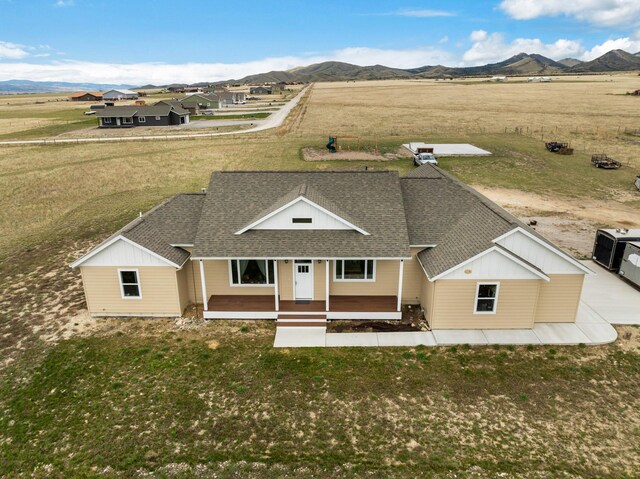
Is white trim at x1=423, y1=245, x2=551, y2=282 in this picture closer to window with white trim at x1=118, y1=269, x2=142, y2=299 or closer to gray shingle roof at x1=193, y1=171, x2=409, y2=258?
gray shingle roof at x1=193, y1=171, x2=409, y2=258

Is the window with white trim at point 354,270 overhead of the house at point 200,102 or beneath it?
beneath

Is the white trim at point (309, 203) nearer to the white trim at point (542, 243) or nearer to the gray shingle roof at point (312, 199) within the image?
the gray shingle roof at point (312, 199)

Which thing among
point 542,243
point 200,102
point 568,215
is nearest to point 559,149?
point 568,215

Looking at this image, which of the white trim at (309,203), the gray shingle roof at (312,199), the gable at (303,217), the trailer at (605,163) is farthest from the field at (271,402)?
the trailer at (605,163)

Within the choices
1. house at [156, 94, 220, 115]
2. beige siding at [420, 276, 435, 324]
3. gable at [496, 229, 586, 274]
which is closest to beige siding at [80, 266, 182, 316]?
beige siding at [420, 276, 435, 324]

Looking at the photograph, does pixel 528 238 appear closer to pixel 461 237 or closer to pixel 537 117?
pixel 461 237

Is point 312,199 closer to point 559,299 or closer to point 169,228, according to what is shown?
point 169,228

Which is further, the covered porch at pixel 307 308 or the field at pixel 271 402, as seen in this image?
the covered porch at pixel 307 308
